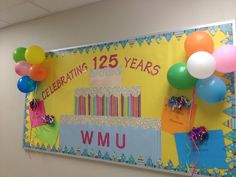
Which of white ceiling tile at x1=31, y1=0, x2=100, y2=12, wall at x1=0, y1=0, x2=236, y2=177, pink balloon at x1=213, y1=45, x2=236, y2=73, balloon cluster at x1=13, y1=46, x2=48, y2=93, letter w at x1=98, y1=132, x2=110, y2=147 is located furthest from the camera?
balloon cluster at x1=13, y1=46, x2=48, y2=93

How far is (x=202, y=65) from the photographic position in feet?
4.99

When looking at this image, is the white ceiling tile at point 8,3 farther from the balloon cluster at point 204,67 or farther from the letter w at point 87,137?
the balloon cluster at point 204,67

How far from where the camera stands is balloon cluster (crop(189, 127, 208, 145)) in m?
1.68

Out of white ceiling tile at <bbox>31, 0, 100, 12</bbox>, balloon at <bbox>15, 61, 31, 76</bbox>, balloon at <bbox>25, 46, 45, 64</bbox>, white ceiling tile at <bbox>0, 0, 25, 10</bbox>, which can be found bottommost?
balloon at <bbox>15, 61, 31, 76</bbox>

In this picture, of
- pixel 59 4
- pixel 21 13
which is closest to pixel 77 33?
pixel 59 4

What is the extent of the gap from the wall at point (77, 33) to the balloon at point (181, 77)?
437mm

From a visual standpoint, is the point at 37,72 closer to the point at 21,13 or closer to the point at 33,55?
the point at 33,55

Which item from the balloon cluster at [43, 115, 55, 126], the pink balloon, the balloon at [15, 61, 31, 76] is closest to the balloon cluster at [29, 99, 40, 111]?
the balloon cluster at [43, 115, 55, 126]

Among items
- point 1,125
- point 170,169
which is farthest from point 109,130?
point 1,125

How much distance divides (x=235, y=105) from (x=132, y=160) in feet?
3.02

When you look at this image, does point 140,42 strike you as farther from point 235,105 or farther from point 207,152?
point 207,152

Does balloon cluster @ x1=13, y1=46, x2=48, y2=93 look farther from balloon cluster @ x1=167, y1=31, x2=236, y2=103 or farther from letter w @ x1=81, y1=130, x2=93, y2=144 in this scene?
balloon cluster @ x1=167, y1=31, x2=236, y2=103

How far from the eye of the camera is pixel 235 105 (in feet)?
5.33

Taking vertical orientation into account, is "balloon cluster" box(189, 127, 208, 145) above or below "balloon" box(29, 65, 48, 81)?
below
